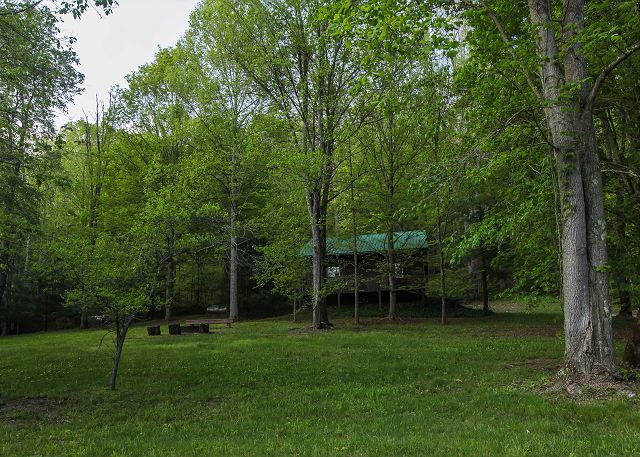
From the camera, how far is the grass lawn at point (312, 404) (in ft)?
18.4

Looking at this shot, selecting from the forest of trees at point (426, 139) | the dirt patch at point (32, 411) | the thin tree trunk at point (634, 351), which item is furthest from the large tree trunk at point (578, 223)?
the dirt patch at point (32, 411)

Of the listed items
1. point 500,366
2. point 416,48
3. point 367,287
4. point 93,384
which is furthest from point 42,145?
point 367,287

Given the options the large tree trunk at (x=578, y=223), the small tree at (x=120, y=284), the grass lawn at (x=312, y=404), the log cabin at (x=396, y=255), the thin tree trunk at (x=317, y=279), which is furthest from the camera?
the log cabin at (x=396, y=255)

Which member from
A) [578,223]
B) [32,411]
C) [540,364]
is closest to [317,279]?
[540,364]

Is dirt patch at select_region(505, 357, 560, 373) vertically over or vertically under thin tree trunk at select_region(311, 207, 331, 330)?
under

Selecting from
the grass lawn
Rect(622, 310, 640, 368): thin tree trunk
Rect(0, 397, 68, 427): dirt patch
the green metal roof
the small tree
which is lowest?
Rect(0, 397, 68, 427): dirt patch

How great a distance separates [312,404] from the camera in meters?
8.14

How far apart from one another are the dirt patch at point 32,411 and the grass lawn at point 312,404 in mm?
45

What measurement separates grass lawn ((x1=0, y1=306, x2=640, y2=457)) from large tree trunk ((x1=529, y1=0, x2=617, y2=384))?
0.99 m

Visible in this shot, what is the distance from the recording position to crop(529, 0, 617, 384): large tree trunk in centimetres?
767

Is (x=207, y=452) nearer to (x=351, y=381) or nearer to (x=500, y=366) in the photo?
(x=351, y=381)

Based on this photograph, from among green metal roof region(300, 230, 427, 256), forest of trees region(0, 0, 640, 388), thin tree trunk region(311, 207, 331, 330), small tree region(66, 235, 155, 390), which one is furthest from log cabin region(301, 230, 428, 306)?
small tree region(66, 235, 155, 390)

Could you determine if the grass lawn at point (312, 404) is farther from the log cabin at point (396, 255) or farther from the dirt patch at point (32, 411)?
the log cabin at point (396, 255)

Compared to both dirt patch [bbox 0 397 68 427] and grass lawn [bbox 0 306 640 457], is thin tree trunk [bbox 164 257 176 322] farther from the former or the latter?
dirt patch [bbox 0 397 68 427]
